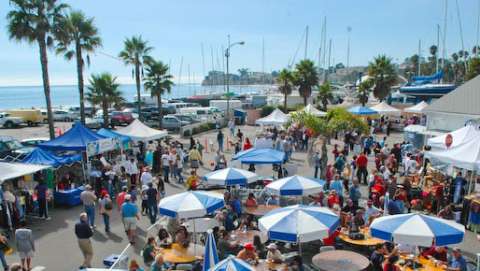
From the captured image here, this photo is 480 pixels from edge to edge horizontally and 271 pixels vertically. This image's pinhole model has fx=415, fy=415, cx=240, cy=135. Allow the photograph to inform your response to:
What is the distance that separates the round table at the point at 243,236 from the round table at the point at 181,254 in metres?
1.24

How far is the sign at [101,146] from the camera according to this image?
18016 millimetres

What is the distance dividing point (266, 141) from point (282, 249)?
38.8ft

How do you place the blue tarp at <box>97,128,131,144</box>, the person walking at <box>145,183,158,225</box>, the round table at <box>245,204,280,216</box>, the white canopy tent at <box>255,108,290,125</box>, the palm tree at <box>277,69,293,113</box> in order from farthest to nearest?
the palm tree at <box>277,69,293,113</box>
the white canopy tent at <box>255,108,290,125</box>
the blue tarp at <box>97,128,131,144</box>
the person walking at <box>145,183,158,225</box>
the round table at <box>245,204,280,216</box>

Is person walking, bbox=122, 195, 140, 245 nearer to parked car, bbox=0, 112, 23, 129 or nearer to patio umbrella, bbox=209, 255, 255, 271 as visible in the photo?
patio umbrella, bbox=209, 255, 255, 271

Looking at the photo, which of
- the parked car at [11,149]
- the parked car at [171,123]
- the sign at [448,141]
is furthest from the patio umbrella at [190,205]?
the parked car at [171,123]

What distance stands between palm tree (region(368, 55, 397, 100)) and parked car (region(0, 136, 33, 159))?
114 feet

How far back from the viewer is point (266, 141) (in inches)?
902

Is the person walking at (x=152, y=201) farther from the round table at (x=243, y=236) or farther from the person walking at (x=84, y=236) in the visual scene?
the round table at (x=243, y=236)

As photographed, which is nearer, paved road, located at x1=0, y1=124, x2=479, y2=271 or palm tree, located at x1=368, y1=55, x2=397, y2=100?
paved road, located at x1=0, y1=124, x2=479, y2=271

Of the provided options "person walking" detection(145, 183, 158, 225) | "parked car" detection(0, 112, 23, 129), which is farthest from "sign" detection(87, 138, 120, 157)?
"parked car" detection(0, 112, 23, 129)

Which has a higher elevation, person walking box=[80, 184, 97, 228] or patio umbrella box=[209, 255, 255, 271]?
patio umbrella box=[209, 255, 255, 271]

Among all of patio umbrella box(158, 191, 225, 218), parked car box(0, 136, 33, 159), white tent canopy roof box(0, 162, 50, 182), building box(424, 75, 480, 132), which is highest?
building box(424, 75, 480, 132)

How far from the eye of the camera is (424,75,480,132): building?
20.2m

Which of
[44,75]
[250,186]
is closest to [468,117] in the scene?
[250,186]
